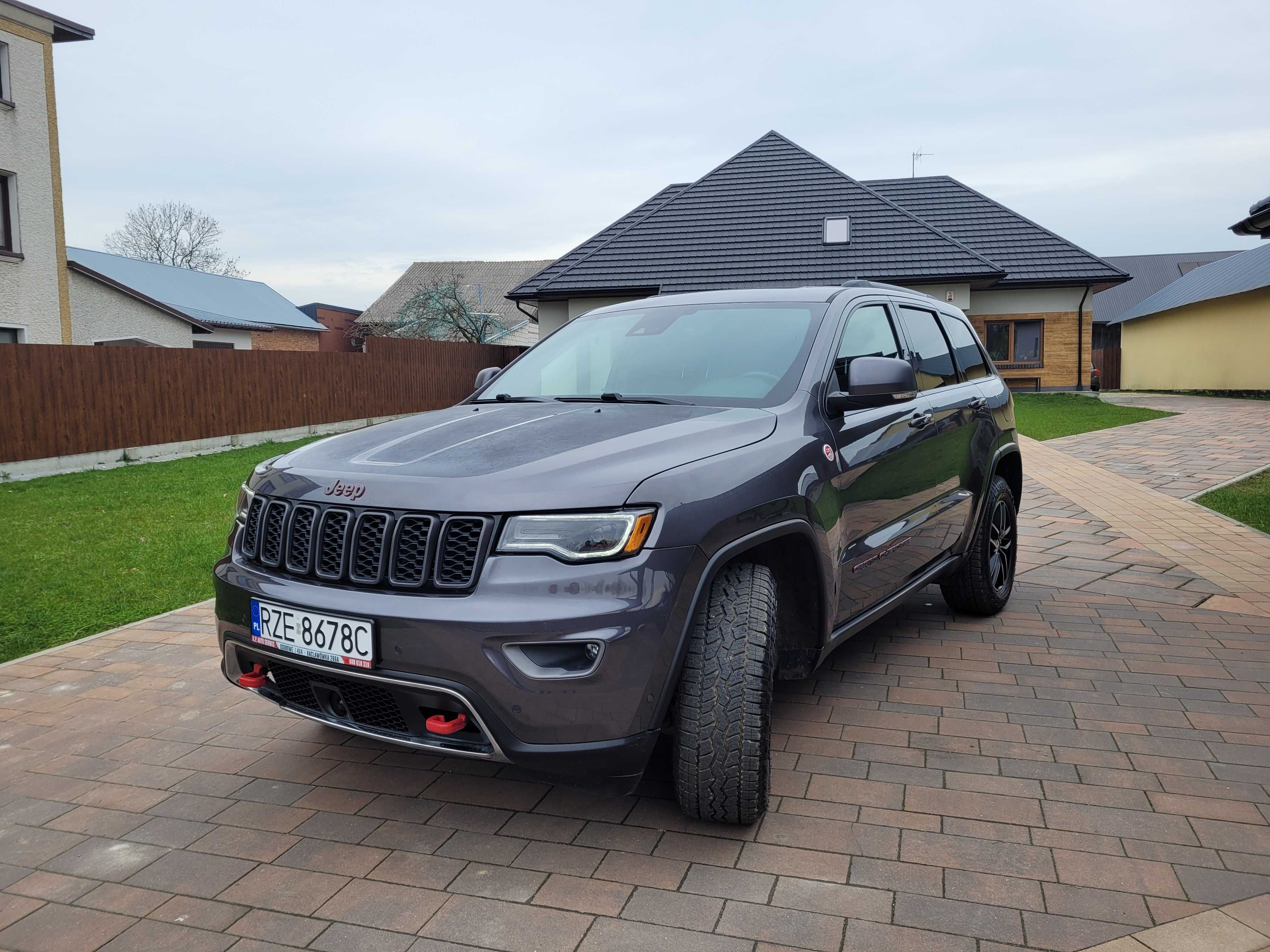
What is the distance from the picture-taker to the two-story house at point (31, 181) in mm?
19203

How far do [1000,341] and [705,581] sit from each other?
2546 centimetres

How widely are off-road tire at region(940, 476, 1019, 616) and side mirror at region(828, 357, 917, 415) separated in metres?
1.77

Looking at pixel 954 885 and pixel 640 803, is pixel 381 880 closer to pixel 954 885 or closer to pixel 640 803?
pixel 640 803

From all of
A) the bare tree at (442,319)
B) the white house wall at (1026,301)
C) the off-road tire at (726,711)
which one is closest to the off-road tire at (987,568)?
the off-road tire at (726,711)

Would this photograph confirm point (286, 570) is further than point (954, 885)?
Yes

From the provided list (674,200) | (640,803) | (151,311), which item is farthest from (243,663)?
(151,311)

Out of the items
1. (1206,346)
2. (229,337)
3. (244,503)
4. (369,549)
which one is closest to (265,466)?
(244,503)

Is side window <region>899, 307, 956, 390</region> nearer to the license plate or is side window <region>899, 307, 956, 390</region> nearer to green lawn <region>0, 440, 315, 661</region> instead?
the license plate

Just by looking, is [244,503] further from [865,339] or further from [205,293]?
[205,293]

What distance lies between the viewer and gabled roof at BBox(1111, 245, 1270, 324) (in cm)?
2712

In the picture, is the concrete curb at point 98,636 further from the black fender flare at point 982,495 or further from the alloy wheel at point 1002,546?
the alloy wheel at point 1002,546

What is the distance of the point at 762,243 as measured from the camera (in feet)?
75.4

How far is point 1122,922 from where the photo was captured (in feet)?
7.78

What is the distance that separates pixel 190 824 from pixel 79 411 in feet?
41.5
